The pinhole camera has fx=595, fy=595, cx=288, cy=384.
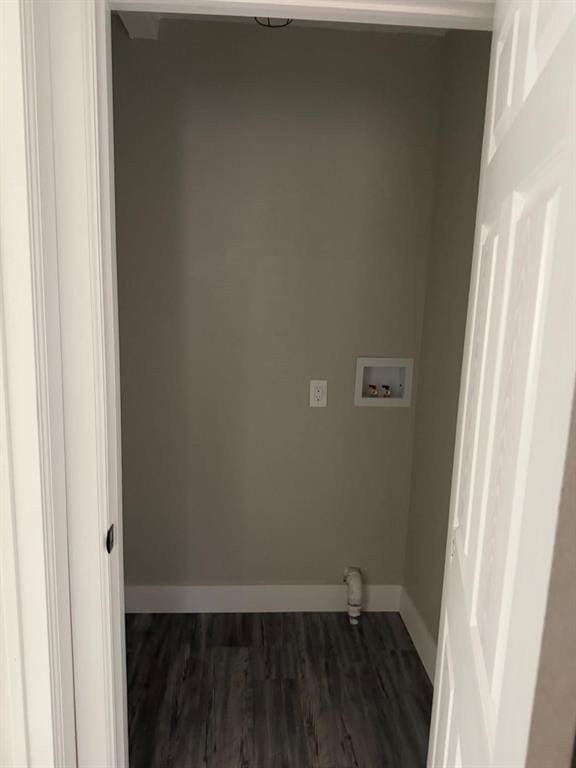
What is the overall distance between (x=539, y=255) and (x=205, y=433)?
2.03 metres

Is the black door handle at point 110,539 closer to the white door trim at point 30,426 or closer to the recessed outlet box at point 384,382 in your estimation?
the white door trim at point 30,426

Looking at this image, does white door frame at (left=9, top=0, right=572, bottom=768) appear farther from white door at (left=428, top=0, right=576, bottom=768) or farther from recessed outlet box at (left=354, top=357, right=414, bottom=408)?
recessed outlet box at (left=354, top=357, right=414, bottom=408)

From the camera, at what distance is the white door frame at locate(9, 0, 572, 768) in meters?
1.01

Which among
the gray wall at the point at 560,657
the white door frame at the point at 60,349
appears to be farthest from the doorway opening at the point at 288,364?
the gray wall at the point at 560,657

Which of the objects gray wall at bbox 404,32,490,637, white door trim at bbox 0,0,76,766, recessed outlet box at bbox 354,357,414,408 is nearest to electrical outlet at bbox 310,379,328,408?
recessed outlet box at bbox 354,357,414,408

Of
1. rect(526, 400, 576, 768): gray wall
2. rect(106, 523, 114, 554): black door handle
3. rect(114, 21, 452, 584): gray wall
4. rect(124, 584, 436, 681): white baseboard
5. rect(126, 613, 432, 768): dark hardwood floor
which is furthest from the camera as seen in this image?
rect(124, 584, 436, 681): white baseboard

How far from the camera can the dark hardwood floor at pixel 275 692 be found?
200 cm

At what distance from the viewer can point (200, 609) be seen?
109 inches

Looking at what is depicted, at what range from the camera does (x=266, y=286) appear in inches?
98.2

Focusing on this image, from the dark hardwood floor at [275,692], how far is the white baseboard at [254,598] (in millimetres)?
38

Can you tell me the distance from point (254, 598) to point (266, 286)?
145 cm

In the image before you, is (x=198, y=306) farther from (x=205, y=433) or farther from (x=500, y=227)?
(x=500, y=227)

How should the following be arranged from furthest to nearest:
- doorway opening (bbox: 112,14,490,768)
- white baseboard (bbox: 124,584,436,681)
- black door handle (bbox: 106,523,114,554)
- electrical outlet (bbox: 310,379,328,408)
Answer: white baseboard (bbox: 124,584,436,681) → electrical outlet (bbox: 310,379,328,408) → doorway opening (bbox: 112,14,490,768) → black door handle (bbox: 106,523,114,554)

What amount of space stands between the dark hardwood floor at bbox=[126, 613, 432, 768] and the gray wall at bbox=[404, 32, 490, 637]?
29 cm
